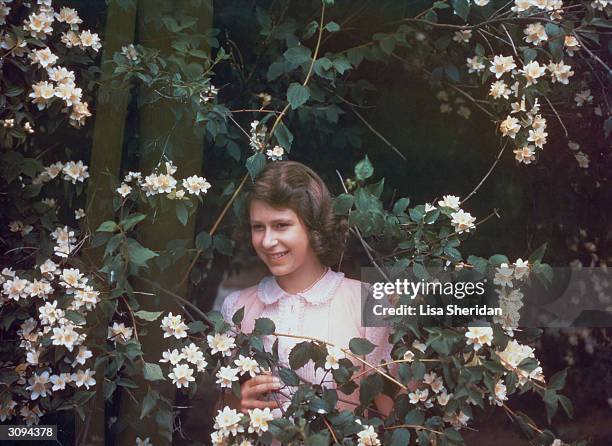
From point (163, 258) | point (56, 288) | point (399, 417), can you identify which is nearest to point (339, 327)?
point (399, 417)

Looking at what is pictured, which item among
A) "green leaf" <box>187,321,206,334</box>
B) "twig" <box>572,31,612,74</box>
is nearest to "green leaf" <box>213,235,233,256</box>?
"green leaf" <box>187,321,206,334</box>

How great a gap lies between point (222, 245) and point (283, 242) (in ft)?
0.60

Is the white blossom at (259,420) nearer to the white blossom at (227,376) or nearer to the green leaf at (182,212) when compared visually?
the white blossom at (227,376)

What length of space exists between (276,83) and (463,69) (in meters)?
0.58

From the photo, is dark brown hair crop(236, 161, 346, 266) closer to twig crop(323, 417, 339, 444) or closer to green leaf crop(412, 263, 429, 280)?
green leaf crop(412, 263, 429, 280)

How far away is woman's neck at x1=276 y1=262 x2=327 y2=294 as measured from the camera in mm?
2273

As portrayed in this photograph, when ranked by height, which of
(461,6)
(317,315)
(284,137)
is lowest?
(317,315)

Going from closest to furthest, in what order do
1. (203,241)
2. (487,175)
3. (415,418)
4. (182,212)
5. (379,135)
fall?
1. (415,418)
2. (182,212)
3. (203,241)
4. (487,175)
5. (379,135)

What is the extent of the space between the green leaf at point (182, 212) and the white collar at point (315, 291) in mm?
291

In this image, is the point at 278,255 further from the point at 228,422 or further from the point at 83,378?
the point at 83,378

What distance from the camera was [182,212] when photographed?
2195 mm

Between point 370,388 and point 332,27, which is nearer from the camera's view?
point 370,388

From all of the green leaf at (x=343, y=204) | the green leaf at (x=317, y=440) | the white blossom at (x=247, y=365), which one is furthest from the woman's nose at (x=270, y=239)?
the green leaf at (x=317, y=440)

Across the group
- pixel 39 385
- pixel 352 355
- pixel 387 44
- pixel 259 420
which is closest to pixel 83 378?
pixel 39 385
